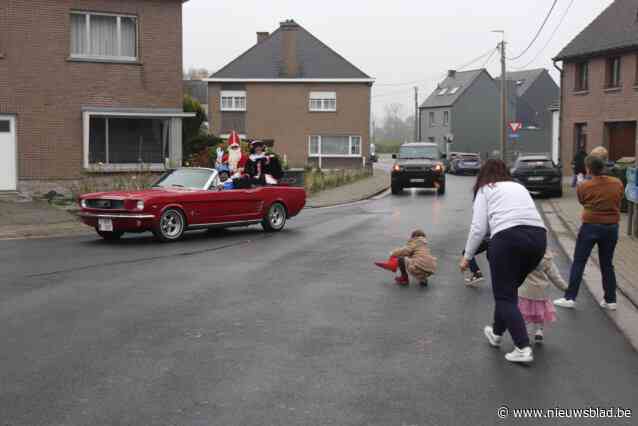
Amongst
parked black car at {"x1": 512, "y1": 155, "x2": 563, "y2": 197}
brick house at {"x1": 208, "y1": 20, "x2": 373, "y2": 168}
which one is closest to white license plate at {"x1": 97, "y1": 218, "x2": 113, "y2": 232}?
parked black car at {"x1": 512, "y1": 155, "x2": 563, "y2": 197}

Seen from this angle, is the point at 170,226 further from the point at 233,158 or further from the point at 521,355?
the point at 521,355

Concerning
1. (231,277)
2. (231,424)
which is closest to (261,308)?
(231,277)

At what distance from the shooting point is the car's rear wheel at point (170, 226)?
14500mm

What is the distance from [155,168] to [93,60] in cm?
369

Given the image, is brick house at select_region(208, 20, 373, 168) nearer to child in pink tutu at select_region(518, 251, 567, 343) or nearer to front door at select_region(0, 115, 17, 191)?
front door at select_region(0, 115, 17, 191)

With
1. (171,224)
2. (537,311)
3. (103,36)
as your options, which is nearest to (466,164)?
(103,36)

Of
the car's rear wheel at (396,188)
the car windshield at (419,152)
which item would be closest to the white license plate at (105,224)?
the car's rear wheel at (396,188)

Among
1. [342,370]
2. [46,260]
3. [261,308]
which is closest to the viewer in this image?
[342,370]

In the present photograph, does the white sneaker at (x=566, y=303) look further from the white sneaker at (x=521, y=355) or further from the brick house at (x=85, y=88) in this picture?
the brick house at (x=85, y=88)

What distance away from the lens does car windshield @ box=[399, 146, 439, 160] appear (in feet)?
105

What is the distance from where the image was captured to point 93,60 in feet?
80.1

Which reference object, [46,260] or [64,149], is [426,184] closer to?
[64,149]

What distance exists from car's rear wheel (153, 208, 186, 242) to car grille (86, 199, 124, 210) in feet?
2.30

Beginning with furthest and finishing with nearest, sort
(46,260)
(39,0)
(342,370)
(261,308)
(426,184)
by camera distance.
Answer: (426,184)
(39,0)
(46,260)
(261,308)
(342,370)
